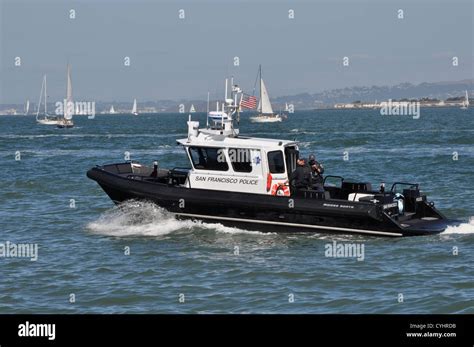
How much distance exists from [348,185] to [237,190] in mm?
2700

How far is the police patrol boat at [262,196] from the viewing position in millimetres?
16969

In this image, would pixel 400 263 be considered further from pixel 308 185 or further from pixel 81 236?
pixel 81 236

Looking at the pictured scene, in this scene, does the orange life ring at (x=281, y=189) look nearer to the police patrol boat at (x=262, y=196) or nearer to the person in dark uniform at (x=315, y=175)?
the police patrol boat at (x=262, y=196)

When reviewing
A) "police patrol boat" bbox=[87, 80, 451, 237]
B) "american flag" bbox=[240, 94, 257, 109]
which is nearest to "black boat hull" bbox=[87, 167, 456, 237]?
"police patrol boat" bbox=[87, 80, 451, 237]

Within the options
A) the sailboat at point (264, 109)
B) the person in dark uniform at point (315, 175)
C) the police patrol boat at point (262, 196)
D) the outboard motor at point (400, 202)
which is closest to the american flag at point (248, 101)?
the police patrol boat at point (262, 196)

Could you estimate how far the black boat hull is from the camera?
664 inches

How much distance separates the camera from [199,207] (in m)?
18.0

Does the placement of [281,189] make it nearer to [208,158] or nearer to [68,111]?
[208,158]

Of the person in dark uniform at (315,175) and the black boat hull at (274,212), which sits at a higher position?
A: the person in dark uniform at (315,175)

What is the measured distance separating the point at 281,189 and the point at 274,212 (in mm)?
582

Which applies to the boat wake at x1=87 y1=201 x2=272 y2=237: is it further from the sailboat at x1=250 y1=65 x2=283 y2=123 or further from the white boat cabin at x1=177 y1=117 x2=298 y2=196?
the sailboat at x1=250 y1=65 x2=283 y2=123

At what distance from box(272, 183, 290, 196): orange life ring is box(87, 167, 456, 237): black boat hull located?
286 mm
